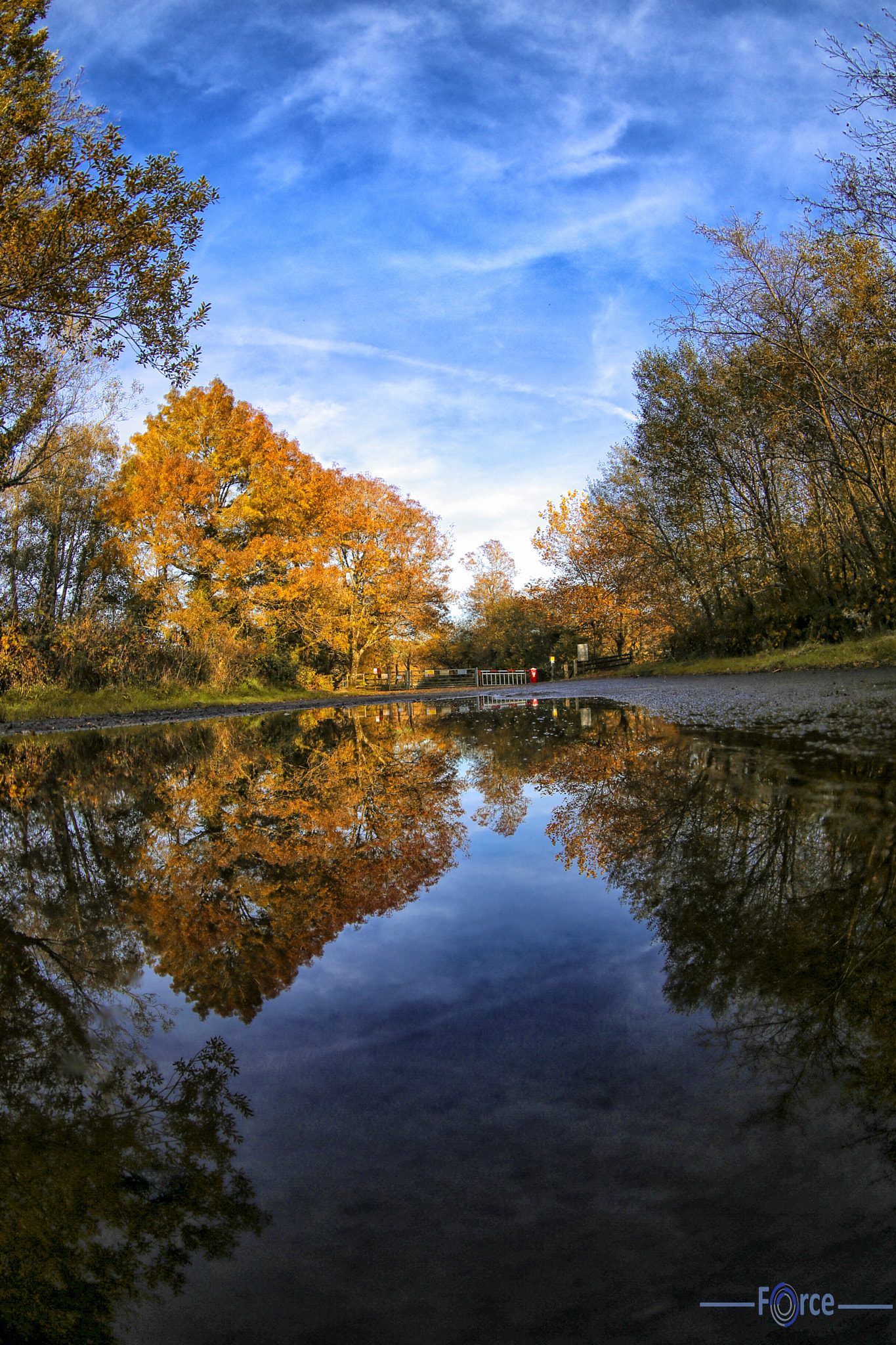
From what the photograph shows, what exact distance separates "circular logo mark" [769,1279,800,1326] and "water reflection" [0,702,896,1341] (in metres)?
0.29

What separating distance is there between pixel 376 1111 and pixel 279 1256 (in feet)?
0.96

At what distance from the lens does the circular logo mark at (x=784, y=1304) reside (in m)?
0.83

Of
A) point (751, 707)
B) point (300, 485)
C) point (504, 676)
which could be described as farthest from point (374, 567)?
point (751, 707)

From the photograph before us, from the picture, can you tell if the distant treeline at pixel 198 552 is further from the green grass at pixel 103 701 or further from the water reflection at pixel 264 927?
the water reflection at pixel 264 927

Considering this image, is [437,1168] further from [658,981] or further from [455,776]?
[455,776]

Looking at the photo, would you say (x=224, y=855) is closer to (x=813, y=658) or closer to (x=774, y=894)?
(x=774, y=894)

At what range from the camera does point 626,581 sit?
34.4 metres

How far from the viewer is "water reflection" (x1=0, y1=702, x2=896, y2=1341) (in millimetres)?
1082

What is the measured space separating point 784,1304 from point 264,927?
1.65 meters

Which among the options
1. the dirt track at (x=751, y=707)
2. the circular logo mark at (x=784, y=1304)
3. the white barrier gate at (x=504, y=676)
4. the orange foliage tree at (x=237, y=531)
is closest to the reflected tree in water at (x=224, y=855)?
the circular logo mark at (x=784, y=1304)

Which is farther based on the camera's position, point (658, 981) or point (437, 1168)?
point (658, 981)

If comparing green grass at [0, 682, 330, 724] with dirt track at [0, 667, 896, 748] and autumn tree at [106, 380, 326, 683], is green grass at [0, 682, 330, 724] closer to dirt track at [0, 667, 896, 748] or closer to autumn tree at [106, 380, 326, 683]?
dirt track at [0, 667, 896, 748]

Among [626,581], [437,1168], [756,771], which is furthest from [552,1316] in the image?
[626,581]

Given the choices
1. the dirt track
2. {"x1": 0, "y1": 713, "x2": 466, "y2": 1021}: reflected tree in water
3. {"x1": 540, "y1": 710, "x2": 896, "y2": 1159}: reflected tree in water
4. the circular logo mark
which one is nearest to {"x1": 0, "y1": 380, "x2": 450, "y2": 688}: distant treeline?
the dirt track
